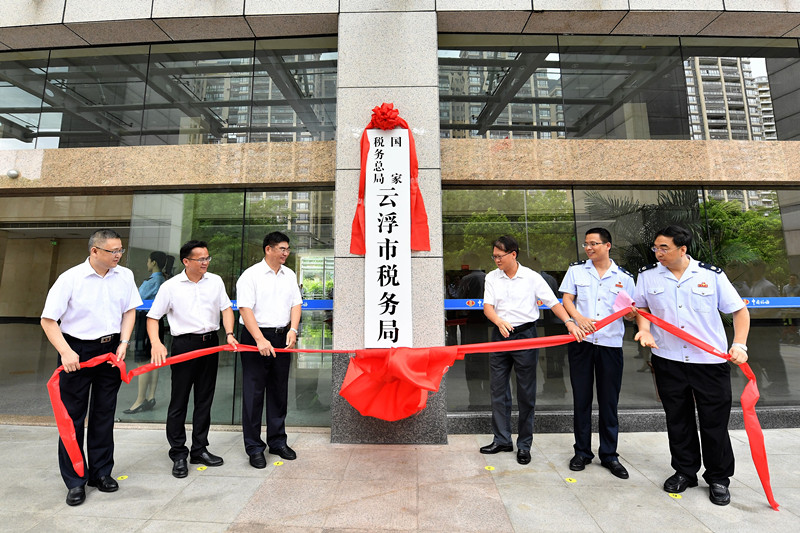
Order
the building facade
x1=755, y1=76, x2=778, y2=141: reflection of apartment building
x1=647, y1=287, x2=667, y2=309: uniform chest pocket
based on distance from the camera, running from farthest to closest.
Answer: x1=755, y1=76, x2=778, y2=141: reflection of apartment building → the building facade → x1=647, y1=287, x2=667, y2=309: uniform chest pocket

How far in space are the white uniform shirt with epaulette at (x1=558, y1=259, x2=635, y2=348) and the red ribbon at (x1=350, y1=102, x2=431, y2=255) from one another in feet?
5.03

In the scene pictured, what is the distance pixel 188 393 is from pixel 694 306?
428cm

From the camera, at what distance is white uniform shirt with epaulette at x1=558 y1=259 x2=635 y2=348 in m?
3.34

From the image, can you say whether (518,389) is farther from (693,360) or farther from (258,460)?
(258,460)

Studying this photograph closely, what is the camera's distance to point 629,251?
4.75m

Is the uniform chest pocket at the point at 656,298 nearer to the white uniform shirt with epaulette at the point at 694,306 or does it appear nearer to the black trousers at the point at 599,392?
the white uniform shirt with epaulette at the point at 694,306

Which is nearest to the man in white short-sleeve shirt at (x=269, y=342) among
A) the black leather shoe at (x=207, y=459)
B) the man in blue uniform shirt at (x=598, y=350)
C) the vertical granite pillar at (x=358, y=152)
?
the black leather shoe at (x=207, y=459)

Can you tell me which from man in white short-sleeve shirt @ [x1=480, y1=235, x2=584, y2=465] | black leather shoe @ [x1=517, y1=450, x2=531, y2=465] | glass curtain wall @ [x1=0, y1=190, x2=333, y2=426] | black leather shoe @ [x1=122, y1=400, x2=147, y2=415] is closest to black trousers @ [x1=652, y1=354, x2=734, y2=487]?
man in white short-sleeve shirt @ [x1=480, y1=235, x2=584, y2=465]

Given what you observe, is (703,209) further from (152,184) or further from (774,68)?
(152,184)

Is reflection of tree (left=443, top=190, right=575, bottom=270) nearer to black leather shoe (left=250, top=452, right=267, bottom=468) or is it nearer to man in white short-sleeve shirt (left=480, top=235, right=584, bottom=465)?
man in white short-sleeve shirt (left=480, top=235, right=584, bottom=465)

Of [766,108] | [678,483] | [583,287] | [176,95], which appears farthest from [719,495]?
[176,95]

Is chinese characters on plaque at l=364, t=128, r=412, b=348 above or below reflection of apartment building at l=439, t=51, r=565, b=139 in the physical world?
below

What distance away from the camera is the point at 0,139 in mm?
5219

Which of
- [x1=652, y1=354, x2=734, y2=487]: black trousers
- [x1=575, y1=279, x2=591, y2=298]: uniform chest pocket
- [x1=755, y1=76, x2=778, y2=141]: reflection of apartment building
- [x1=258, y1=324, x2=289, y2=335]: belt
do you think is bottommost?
[x1=652, y1=354, x2=734, y2=487]: black trousers
